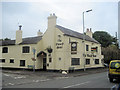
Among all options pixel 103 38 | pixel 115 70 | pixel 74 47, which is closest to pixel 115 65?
pixel 115 70

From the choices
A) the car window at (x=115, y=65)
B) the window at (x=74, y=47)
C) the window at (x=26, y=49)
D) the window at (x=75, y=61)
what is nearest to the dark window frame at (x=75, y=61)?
the window at (x=75, y=61)

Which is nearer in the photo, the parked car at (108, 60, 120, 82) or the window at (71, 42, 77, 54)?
the parked car at (108, 60, 120, 82)

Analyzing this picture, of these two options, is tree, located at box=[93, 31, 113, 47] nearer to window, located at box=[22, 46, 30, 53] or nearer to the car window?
window, located at box=[22, 46, 30, 53]

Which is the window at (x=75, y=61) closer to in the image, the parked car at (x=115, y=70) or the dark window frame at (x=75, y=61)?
the dark window frame at (x=75, y=61)

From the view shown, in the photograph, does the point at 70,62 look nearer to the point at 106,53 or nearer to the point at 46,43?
the point at 46,43

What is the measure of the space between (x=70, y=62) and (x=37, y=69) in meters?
5.94

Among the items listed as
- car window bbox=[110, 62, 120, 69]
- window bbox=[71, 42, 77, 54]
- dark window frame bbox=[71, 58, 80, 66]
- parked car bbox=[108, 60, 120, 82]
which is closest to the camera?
parked car bbox=[108, 60, 120, 82]

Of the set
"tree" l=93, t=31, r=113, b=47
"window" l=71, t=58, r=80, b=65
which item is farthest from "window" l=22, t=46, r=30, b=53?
"tree" l=93, t=31, r=113, b=47

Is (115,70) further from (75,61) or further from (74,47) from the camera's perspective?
(75,61)

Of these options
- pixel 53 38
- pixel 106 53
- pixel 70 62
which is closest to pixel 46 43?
pixel 53 38

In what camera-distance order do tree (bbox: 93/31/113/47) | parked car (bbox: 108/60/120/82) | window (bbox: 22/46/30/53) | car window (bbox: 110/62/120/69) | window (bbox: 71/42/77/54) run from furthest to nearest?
tree (bbox: 93/31/113/47) < window (bbox: 22/46/30/53) < window (bbox: 71/42/77/54) < car window (bbox: 110/62/120/69) < parked car (bbox: 108/60/120/82)

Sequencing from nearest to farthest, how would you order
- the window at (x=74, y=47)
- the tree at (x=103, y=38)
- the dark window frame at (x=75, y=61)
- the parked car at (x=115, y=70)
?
1. the parked car at (x=115, y=70)
2. the window at (x=74, y=47)
3. the dark window frame at (x=75, y=61)
4. the tree at (x=103, y=38)

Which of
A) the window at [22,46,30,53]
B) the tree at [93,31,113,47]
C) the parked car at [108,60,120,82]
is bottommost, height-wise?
the parked car at [108,60,120,82]

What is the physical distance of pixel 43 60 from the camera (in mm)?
26516
